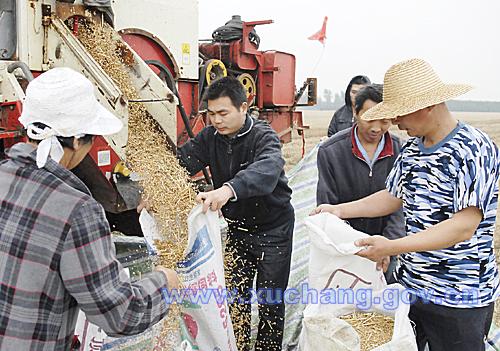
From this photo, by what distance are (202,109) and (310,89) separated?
12.5 ft

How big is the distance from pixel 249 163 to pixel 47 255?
1797 mm

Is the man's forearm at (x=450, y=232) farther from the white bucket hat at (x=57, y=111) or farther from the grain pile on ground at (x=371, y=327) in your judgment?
the white bucket hat at (x=57, y=111)

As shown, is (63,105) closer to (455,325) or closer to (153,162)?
(455,325)

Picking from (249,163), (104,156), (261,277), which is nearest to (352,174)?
(249,163)

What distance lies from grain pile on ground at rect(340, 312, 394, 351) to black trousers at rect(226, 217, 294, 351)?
0.76 meters

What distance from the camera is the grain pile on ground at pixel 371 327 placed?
2578mm

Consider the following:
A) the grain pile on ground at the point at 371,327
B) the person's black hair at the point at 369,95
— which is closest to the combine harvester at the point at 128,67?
the person's black hair at the point at 369,95

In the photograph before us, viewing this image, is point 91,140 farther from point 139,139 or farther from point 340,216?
point 139,139

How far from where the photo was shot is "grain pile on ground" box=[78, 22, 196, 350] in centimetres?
295

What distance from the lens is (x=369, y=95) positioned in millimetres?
3227

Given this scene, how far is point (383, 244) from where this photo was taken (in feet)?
7.90

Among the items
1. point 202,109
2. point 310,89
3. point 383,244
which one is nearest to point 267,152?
point 383,244

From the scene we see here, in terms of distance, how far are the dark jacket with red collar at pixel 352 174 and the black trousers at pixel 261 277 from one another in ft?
1.26

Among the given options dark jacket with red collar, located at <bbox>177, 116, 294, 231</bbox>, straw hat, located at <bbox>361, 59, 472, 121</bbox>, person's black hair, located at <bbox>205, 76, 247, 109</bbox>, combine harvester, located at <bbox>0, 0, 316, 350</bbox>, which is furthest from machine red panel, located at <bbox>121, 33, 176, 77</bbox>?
straw hat, located at <bbox>361, 59, 472, 121</bbox>
